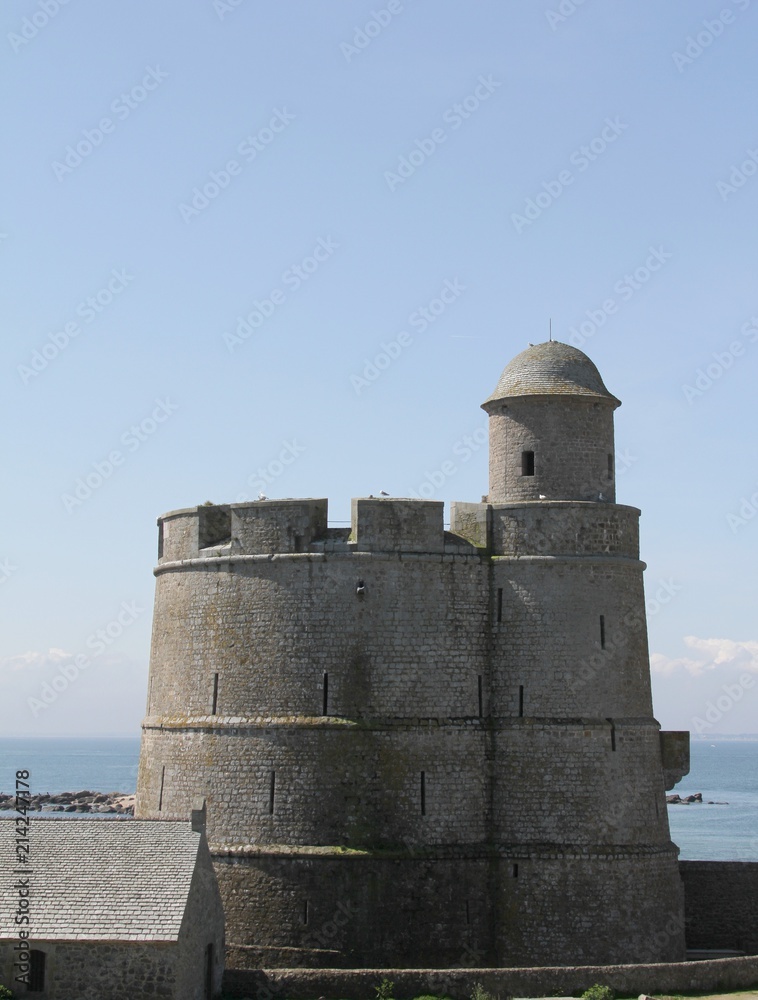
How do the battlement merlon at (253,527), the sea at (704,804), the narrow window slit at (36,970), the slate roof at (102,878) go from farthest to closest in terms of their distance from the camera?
1. the sea at (704,804)
2. the battlement merlon at (253,527)
3. the slate roof at (102,878)
4. the narrow window slit at (36,970)

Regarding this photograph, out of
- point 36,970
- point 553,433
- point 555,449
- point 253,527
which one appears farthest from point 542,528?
point 36,970

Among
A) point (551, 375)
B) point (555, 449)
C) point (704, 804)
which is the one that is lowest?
point (704, 804)

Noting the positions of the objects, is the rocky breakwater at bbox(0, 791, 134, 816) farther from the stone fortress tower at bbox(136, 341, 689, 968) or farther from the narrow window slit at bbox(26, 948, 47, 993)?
the narrow window slit at bbox(26, 948, 47, 993)

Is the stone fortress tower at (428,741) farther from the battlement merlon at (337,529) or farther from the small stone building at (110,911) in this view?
the small stone building at (110,911)

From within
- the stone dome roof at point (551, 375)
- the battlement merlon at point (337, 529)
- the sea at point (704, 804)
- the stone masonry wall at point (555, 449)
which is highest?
the stone dome roof at point (551, 375)

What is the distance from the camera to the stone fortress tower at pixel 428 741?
2711 cm

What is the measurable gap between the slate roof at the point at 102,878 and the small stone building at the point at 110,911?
0.02 metres

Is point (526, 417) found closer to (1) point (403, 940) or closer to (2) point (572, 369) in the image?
(2) point (572, 369)

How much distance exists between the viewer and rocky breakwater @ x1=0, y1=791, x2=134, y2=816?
3583 inches

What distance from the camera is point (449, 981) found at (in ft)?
80.2

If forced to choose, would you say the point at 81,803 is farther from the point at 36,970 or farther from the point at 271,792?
the point at 36,970

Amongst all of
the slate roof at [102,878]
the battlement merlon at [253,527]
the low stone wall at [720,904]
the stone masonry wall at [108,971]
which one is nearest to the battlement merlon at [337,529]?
the battlement merlon at [253,527]

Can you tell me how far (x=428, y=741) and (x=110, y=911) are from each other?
25.4 feet

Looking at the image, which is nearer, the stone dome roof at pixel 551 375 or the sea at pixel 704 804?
the stone dome roof at pixel 551 375
